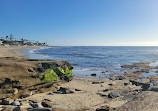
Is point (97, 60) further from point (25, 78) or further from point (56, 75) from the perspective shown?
point (25, 78)

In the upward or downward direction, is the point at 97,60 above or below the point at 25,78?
below

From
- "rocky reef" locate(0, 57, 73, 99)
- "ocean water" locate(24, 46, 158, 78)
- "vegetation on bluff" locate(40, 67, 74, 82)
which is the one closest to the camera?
"rocky reef" locate(0, 57, 73, 99)

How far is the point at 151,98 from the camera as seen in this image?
10.8 metres

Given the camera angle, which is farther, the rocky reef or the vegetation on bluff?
the vegetation on bluff

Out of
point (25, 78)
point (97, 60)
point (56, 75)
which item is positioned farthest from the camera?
point (97, 60)

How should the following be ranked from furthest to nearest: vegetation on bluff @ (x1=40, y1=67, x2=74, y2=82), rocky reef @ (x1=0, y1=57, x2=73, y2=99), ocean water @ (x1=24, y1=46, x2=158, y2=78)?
1. ocean water @ (x1=24, y1=46, x2=158, y2=78)
2. vegetation on bluff @ (x1=40, y1=67, x2=74, y2=82)
3. rocky reef @ (x1=0, y1=57, x2=73, y2=99)

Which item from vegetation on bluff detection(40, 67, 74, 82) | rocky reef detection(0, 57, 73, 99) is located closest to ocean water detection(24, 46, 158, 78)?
vegetation on bluff detection(40, 67, 74, 82)

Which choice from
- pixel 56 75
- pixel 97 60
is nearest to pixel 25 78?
pixel 56 75

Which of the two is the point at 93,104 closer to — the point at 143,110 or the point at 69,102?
the point at 69,102

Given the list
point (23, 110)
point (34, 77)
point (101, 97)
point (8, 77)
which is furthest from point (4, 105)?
point (101, 97)

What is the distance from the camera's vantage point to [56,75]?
14.9m

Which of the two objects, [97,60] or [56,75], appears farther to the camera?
[97,60]

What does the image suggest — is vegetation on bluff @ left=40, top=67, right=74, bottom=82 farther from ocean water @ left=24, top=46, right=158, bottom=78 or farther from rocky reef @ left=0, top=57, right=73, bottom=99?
ocean water @ left=24, top=46, right=158, bottom=78

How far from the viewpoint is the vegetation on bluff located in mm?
13453
